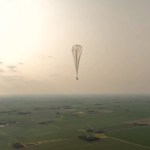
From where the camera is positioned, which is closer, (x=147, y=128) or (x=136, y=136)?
(x=136, y=136)

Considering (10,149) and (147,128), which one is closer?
(10,149)

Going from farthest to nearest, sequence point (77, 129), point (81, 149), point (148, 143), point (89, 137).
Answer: point (77, 129), point (89, 137), point (148, 143), point (81, 149)

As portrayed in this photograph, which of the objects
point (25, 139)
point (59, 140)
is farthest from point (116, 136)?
point (25, 139)

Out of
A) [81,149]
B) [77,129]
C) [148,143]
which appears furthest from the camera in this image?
[77,129]

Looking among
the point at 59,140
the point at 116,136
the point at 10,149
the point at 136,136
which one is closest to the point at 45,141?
the point at 59,140

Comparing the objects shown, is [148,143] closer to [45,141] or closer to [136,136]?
[136,136]

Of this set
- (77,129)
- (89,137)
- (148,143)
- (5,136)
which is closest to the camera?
(148,143)

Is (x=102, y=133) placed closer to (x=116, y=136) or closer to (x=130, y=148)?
(x=116, y=136)

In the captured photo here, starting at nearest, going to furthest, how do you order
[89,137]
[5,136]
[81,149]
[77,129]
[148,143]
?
[81,149]
[148,143]
[89,137]
[5,136]
[77,129]

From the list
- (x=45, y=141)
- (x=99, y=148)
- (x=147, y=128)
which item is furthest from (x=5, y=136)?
(x=147, y=128)
